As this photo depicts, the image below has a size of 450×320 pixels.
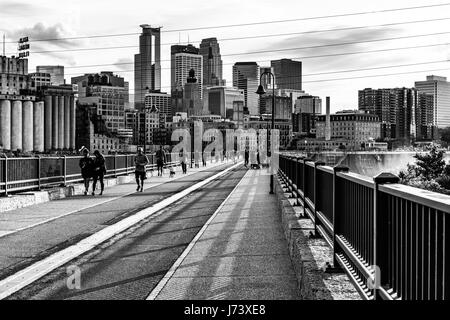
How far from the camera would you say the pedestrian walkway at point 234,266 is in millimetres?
7652

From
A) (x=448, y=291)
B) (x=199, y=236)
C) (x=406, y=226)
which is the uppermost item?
(x=406, y=226)

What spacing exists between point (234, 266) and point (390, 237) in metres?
4.94

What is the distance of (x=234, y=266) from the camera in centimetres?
945

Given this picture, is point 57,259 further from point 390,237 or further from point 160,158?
point 160,158

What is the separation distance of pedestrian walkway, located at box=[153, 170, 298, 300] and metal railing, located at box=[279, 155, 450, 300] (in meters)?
1.13

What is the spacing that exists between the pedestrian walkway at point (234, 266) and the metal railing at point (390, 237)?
1.13 meters

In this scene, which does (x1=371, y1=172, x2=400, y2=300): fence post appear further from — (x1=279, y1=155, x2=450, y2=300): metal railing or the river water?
the river water

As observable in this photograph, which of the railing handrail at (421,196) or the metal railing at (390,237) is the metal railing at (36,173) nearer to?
the metal railing at (390,237)

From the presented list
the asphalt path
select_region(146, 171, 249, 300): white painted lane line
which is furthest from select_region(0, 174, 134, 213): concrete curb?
select_region(146, 171, 249, 300): white painted lane line

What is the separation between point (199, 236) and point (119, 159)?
23562 mm
